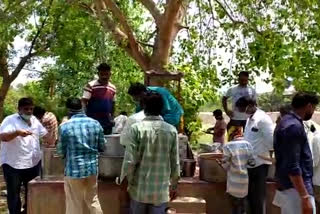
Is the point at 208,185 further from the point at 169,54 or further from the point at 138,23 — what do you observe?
the point at 138,23

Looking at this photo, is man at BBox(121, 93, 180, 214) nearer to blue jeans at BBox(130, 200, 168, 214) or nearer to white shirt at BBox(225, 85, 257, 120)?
blue jeans at BBox(130, 200, 168, 214)

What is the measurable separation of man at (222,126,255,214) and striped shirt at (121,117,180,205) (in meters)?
1.40

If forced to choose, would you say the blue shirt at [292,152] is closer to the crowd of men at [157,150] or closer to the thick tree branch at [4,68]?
Result: the crowd of men at [157,150]

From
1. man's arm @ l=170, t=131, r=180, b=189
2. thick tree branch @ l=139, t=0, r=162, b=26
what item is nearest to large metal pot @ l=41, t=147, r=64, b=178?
man's arm @ l=170, t=131, r=180, b=189

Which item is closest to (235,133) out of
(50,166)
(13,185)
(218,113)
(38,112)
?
(50,166)

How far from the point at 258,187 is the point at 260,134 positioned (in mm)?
636

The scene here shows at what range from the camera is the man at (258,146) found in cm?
668

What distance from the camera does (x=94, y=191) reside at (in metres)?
6.53

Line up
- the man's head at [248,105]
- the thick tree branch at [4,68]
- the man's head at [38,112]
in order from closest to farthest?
the man's head at [248,105], the man's head at [38,112], the thick tree branch at [4,68]

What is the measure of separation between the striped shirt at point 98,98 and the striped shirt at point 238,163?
5.86 feet

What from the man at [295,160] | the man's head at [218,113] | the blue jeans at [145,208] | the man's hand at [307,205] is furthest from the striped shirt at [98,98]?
the man's head at [218,113]

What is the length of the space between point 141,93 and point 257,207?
2004mm

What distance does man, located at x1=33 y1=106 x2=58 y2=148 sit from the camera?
9.48 meters

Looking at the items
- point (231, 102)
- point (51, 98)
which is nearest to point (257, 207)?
point (231, 102)
